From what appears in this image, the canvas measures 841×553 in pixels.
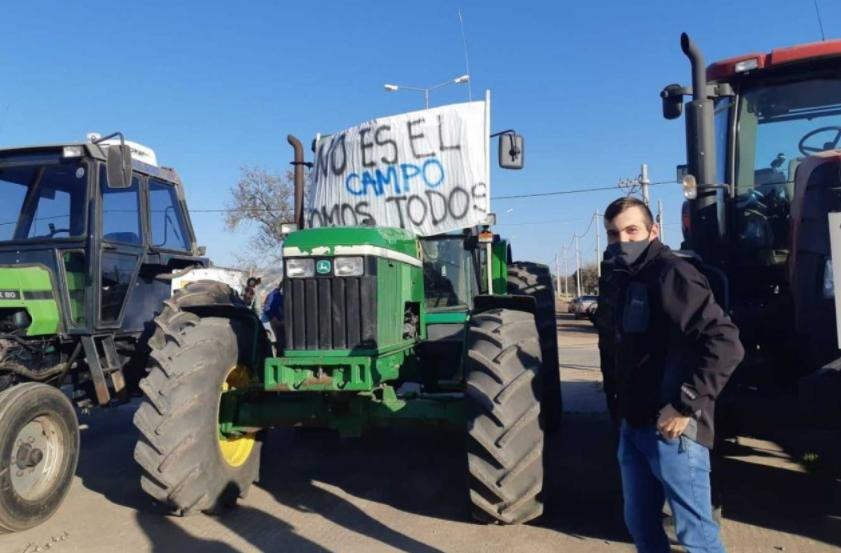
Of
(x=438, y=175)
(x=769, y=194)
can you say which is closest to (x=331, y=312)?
(x=438, y=175)

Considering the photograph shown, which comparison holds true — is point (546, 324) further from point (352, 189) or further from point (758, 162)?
point (758, 162)

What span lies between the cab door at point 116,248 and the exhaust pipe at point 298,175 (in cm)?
165

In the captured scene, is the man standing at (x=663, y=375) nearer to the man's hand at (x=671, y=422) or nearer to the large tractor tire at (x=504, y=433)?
the man's hand at (x=671, y=422)

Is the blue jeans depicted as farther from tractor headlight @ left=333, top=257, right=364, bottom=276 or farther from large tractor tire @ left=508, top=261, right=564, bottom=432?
large tractor tire @ left=508, top=261, right=564, bottom=432

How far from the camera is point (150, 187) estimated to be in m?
6.88

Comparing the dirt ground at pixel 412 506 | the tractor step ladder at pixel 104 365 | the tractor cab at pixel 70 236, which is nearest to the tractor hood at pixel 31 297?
the tractor cab at pixel 70 236

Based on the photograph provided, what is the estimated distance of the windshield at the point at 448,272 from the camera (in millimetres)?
6031

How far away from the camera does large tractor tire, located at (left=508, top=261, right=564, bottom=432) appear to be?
249 inches

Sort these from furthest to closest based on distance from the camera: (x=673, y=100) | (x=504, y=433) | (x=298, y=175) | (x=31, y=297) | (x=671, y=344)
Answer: (x=298, y=175)
(x=31, y=297)
(x=673, y=100)
(x=504, y=433)
(x=671, y=344)

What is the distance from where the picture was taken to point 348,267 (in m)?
4.61

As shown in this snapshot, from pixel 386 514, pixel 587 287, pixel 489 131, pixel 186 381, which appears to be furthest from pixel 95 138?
pixel 587 287

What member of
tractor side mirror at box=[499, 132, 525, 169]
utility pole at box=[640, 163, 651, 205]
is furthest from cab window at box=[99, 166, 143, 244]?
utility pole at box=[640, 163, 651, 205]

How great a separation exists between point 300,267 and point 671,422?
278 cm

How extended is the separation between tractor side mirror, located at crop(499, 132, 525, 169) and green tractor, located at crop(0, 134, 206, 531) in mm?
3055
